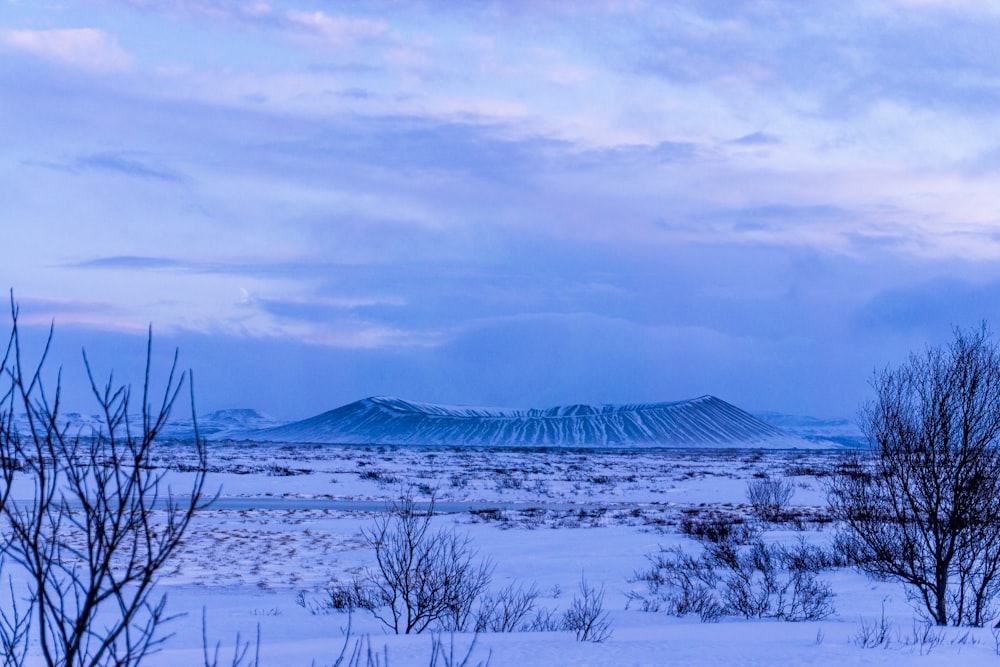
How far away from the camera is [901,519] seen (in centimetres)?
1162

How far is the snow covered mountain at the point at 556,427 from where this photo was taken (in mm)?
163375

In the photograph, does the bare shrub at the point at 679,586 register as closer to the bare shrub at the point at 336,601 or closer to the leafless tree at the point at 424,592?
the leafless tree at the point at 424,592

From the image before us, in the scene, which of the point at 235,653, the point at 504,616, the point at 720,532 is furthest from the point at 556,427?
the point at 235,653

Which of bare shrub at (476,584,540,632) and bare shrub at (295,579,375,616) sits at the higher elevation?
bare shrub at (476,584,540,632)

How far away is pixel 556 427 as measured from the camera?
565 ft

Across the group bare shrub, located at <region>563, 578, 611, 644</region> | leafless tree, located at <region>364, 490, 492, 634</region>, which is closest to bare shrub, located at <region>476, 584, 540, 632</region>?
leafless tree, located at <region>364, 490, 492, 634</region>

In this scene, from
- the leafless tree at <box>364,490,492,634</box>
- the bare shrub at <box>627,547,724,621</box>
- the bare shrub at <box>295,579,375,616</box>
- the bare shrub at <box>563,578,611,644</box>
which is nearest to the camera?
the bare shrub at <box>563,578,611,644</box>

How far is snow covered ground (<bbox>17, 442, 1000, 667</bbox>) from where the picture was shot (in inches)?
332

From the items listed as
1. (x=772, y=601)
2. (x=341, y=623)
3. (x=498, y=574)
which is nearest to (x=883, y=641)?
(x=772, y=601)

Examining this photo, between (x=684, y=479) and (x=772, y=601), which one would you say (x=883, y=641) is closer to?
(x=772, y=601)

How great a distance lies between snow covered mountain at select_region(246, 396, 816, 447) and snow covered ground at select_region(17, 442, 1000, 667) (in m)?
118

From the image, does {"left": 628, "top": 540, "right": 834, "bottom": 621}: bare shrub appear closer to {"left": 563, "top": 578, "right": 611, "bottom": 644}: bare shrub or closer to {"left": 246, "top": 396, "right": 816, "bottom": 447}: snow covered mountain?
{"left": 563, "top": 578, "right": 611, "bottom": 644}: bare shrub

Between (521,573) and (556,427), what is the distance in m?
155

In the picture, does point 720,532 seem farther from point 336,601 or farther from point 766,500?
point 336,601
